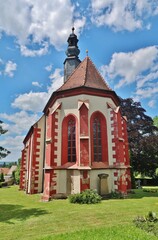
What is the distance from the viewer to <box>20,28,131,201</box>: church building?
48.2 ft

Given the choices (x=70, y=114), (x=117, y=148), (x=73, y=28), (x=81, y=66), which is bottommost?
(x=117, y=148)

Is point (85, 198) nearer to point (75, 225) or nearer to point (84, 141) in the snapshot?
point (84, 141)

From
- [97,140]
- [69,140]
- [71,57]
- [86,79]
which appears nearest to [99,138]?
[97,140]

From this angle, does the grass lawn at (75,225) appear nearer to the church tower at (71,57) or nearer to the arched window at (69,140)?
the arched window at (69,140)

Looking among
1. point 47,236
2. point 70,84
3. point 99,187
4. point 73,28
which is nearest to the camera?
point 47,236

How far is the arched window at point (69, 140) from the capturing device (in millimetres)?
15648

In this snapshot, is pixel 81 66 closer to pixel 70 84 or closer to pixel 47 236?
pixel 70 84

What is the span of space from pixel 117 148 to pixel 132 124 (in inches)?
632

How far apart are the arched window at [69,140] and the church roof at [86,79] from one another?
3.10 meters

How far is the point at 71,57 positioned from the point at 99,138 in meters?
13.5

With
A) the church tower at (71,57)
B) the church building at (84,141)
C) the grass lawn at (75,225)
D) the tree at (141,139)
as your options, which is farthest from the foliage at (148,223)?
the tree at (141,139)

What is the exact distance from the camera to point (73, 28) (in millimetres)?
27594

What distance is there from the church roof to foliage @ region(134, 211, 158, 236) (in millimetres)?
11307

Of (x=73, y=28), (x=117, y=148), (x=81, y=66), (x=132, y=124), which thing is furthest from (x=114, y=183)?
(x=73, y=28)
